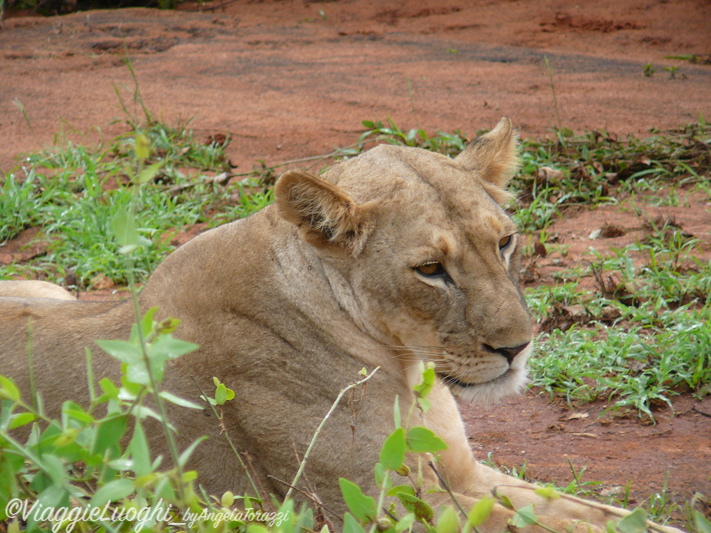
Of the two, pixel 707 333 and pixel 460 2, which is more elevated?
pixel 460 2

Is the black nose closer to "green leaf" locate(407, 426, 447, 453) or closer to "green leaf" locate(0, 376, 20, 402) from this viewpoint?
"green leaf" locate(407, 426, 447, 453)

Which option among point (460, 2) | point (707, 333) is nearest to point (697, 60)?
point (460, 2)

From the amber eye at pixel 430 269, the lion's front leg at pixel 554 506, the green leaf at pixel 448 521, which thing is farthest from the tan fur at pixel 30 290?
the green leaf at pixel 448 521

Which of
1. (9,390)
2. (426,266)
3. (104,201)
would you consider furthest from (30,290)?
(9,390)

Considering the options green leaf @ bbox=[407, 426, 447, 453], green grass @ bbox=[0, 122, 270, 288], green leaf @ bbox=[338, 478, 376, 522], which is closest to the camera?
green leaf @ bbox=[338, 478, 376, 522]

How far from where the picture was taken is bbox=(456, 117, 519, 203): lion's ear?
340cm

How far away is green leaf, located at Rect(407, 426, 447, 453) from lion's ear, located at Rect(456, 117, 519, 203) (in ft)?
5.87

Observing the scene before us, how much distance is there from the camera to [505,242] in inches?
119

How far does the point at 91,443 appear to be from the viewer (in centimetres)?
154

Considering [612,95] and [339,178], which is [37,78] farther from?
[339,178]

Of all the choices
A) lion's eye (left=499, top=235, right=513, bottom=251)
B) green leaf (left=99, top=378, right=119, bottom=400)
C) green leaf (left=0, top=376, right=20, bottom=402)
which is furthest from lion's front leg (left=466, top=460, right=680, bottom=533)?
green leaf (left=0, top=376, right=20, bottom=402)

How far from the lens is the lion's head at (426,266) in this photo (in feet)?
9.16

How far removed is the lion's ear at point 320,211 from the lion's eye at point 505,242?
548 mm

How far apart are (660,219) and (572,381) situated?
2074 mm
